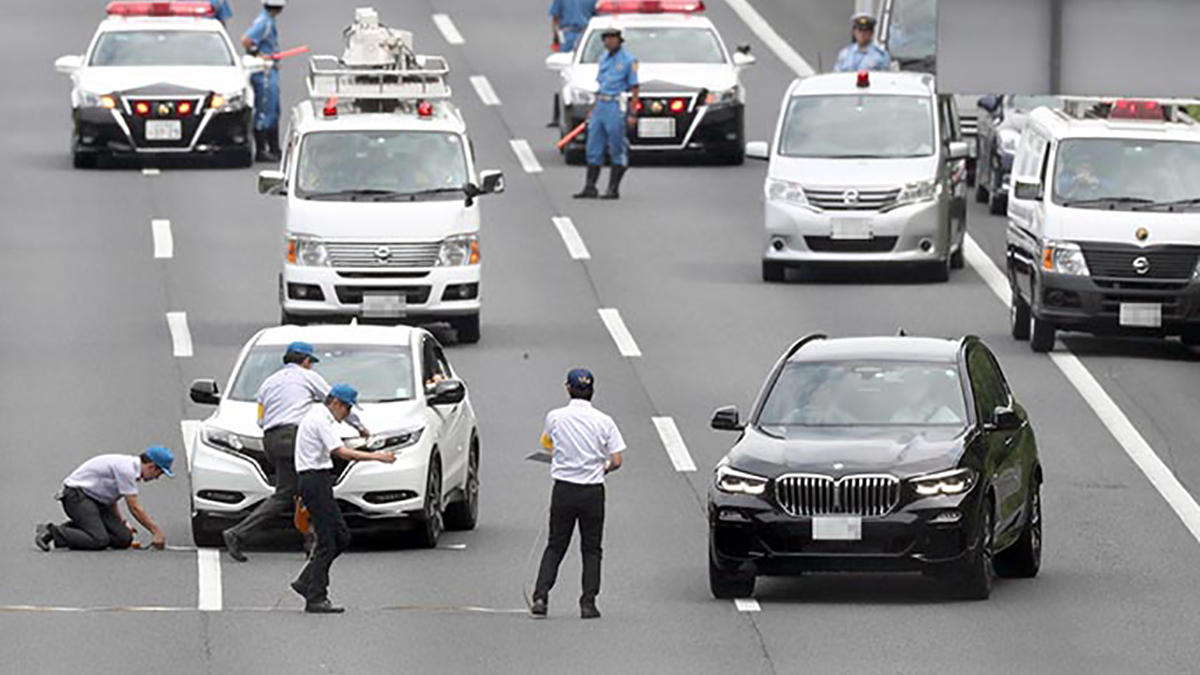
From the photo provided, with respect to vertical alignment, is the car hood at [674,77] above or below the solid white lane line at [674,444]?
above

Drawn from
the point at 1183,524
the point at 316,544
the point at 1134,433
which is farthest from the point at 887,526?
the point at 1134,433

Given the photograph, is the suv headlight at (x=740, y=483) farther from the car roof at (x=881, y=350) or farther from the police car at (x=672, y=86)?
the police car at (x=672, y=86)

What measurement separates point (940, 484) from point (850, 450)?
2.10 feet

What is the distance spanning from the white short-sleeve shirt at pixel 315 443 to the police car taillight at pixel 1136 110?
14.3 metres

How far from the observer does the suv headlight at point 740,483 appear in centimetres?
2161

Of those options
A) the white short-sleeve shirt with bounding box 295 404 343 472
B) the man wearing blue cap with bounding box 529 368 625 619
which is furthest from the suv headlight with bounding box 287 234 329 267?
the man wearing blue cap with bounding box 529 368 625 619

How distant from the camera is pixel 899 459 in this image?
21.6 metres

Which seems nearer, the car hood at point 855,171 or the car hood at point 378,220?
the car hood at point 378,220

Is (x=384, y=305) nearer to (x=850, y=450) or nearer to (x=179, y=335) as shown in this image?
(x=179, y=335)

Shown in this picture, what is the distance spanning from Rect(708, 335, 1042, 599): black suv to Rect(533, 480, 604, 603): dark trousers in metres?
0.83

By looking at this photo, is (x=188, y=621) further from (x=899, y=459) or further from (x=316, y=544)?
(x=899, y=459)

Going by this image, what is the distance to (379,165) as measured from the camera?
34.4 m

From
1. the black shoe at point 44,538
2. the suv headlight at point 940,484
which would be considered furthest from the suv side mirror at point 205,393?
the suv headlight at point 940,484

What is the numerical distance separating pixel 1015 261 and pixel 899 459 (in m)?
13.2
